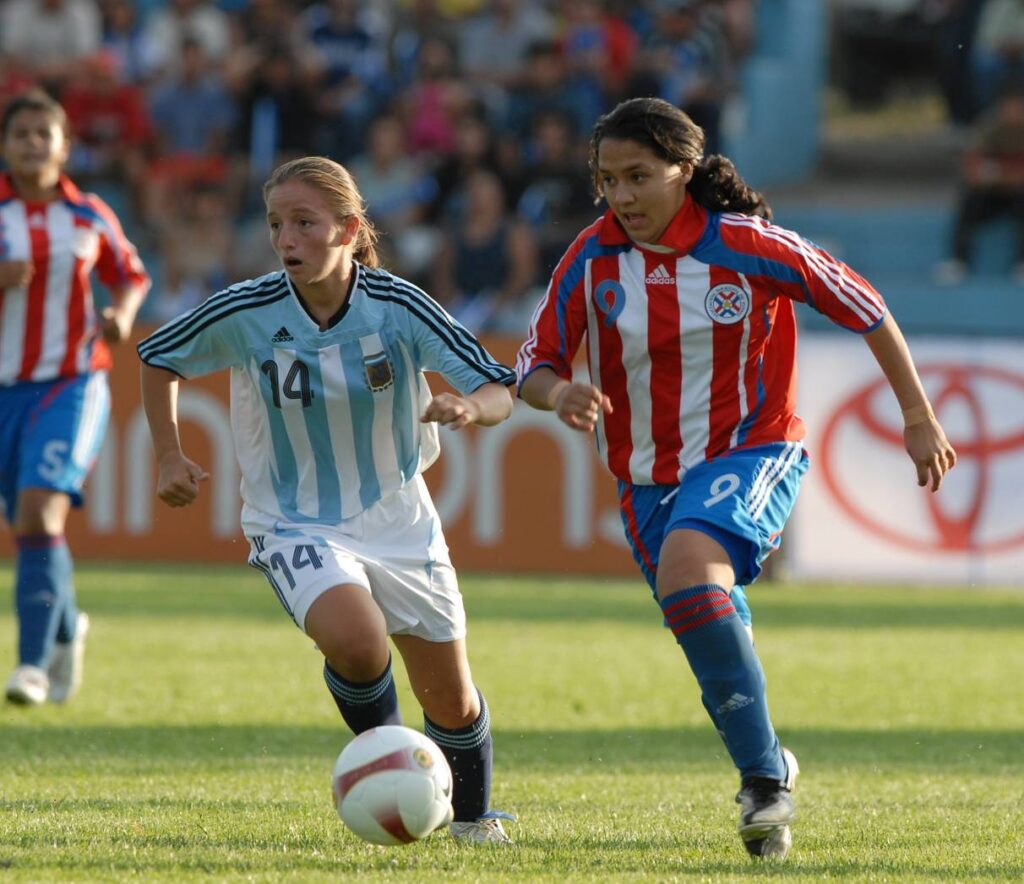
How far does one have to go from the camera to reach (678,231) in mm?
5191

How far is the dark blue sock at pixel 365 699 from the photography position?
5.11 metres

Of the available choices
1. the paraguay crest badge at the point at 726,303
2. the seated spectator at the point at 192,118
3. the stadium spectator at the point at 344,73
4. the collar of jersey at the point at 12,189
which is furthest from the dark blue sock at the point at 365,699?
the seated spectator at the point at 192,118

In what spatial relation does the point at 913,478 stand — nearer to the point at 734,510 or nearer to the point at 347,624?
the point at 734,510

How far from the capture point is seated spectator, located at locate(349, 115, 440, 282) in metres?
16.2

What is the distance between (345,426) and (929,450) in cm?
157

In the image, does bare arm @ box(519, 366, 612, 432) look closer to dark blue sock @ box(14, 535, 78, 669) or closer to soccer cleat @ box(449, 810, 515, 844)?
soccer cleat @ box(449, 810, 515, 844)

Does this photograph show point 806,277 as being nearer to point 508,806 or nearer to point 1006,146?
point 508,806

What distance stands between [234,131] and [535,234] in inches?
143

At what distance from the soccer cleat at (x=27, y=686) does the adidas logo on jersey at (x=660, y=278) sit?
3.64m

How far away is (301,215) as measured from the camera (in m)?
4.98

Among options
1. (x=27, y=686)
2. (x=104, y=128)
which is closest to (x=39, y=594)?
(x=27, y=686)

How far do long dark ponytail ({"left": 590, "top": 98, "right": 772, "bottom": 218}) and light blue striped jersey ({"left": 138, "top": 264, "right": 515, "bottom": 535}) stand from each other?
679 millimetres

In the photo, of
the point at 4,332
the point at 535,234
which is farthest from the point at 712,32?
the point at 4,332

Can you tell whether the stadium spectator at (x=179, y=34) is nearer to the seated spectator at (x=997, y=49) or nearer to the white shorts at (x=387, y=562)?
the seated spectator at (x=997, y=49)
